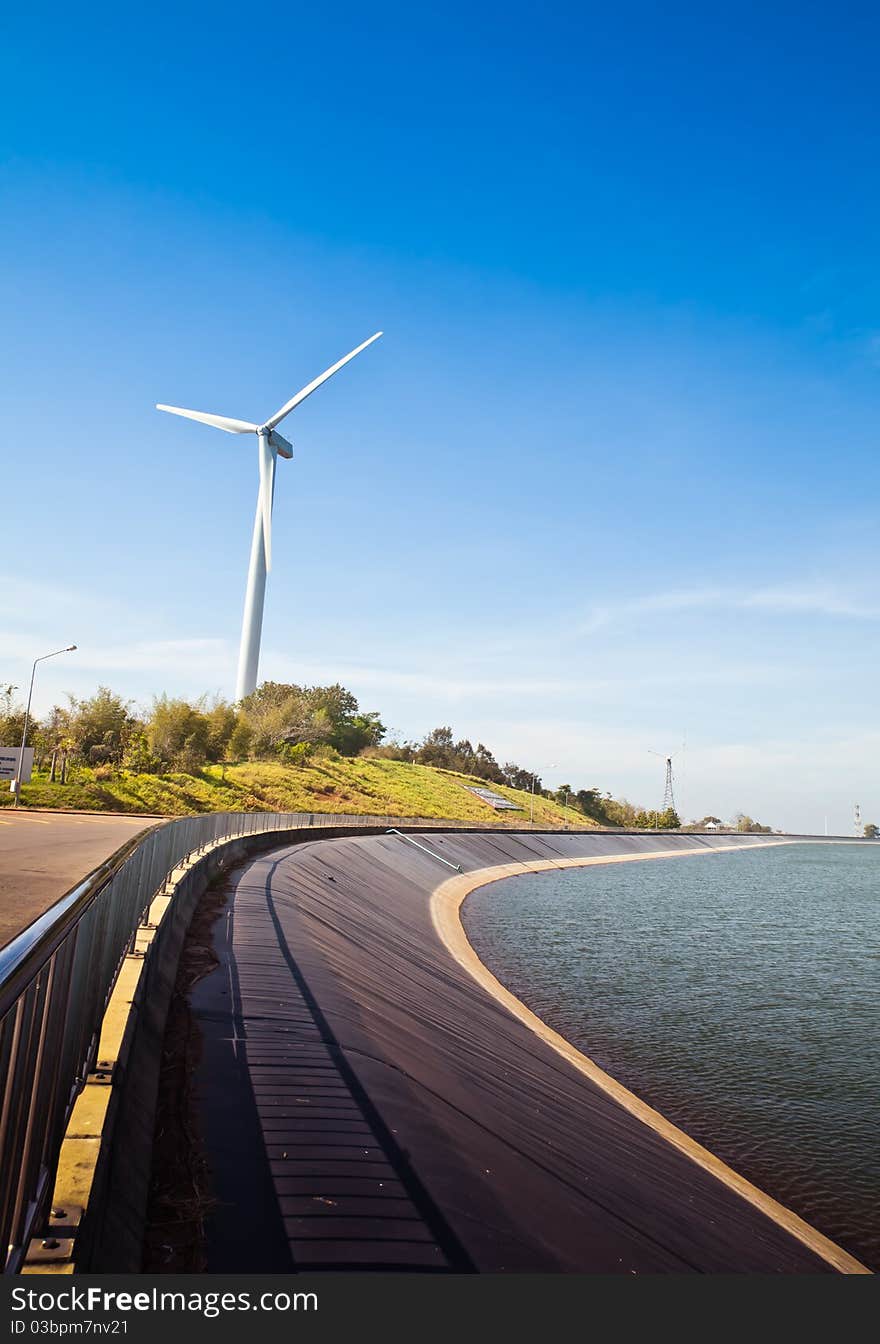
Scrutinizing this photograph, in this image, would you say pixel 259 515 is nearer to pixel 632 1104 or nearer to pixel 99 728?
pixel 99 728

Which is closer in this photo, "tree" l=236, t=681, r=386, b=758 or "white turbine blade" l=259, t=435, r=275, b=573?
"white turbine blade" l=259, t=435, r=275, b=573

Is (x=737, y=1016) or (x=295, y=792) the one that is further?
(x=295, y=792)

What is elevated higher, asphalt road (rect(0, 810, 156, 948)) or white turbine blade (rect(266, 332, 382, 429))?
white turbine blade (rect(266, 332, 382, 429))

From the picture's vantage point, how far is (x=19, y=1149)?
13.7 feet

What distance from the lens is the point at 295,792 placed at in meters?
78.3

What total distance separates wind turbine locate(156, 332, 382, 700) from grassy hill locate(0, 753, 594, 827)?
968 centimetres

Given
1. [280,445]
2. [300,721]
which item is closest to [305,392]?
[280,445]

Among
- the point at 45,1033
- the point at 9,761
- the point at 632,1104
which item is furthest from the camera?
the point at 9,761

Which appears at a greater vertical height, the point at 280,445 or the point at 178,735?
Result: the point at 280,445

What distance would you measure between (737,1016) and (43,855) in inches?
649

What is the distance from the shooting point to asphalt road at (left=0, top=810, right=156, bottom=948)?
14.4 metres

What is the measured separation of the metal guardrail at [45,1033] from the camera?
3.84m

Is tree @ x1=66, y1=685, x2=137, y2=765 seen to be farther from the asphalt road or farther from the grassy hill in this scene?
the asphalt road

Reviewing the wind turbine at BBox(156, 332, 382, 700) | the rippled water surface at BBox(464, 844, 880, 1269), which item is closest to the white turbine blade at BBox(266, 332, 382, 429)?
the wind turbine at BBox(156, 332, 382, 700)
